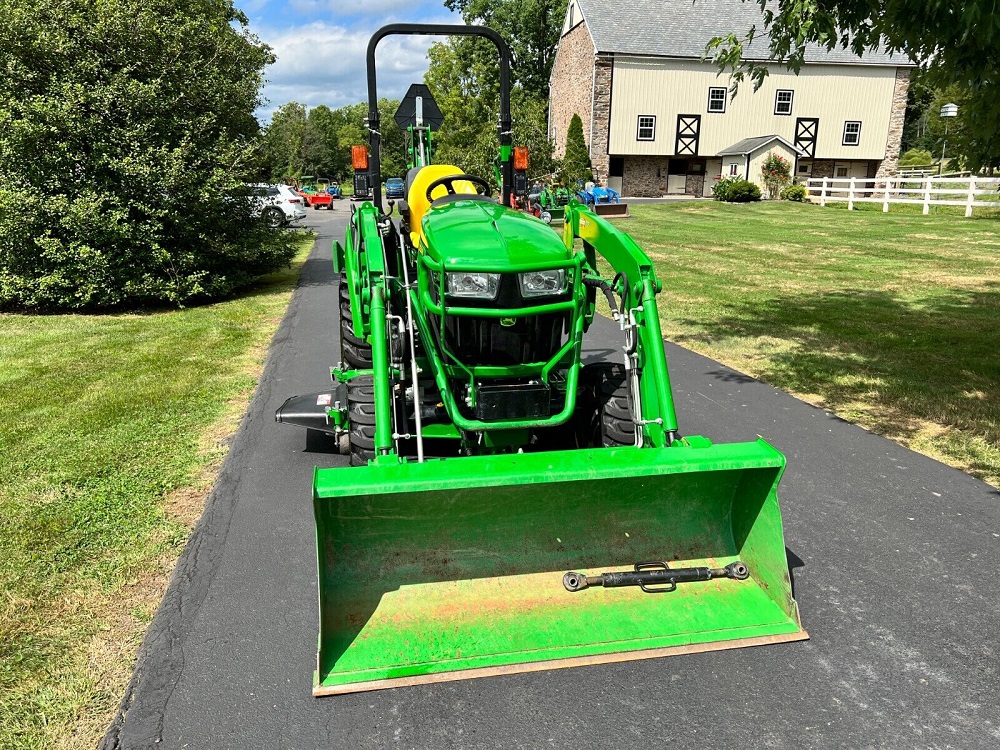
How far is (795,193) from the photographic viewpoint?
31.8 m

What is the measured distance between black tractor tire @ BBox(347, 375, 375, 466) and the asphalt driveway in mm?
538

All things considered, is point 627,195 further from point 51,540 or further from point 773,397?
point 51,540

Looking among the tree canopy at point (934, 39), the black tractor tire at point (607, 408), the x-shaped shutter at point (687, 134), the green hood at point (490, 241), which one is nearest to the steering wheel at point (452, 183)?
the green hood at point (490, 241)

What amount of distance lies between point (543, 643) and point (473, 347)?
1.47m

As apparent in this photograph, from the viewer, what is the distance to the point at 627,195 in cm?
3966

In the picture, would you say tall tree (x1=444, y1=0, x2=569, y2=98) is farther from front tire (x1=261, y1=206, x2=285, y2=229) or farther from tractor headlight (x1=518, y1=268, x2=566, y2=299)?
tractor headlight (x1=518, y1=268, x2=566, y2=299)

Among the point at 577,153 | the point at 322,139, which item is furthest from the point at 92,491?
the point at 322,139

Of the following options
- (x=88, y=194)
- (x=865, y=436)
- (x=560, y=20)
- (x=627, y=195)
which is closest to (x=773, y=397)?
(x=865, y=436)

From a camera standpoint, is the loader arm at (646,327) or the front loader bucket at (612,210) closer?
the loader arm at (646,327)

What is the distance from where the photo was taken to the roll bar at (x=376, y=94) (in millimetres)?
4820

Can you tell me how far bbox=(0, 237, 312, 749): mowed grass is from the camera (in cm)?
293

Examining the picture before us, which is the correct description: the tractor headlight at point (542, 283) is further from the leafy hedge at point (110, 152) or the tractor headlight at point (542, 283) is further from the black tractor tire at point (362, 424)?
the leafy hedge at point (110, 152)

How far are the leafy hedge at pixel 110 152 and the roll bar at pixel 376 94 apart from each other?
20.5 feet

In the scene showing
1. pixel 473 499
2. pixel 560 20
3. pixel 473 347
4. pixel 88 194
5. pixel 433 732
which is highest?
pixel 560 20
